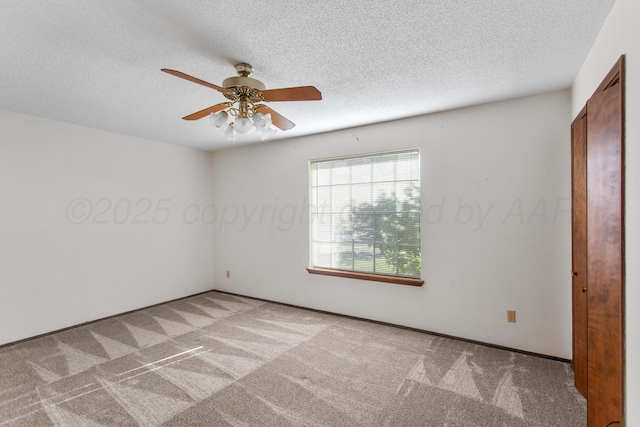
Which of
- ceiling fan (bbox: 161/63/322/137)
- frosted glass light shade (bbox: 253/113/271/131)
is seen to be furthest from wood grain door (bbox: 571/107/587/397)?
frosted glass light shade (bbox: 253/113/271/131)

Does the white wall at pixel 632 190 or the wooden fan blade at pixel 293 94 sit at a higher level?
the wooden fan blade at pixel 293 94

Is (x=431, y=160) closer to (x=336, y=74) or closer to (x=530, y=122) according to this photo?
(x=530, y=122)

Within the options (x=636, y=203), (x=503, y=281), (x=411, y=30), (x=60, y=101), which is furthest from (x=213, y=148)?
(x=636, y=203)

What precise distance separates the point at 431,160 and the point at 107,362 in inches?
149

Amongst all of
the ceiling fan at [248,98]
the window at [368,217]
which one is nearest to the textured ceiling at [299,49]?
the ceiling fan at [248,98]

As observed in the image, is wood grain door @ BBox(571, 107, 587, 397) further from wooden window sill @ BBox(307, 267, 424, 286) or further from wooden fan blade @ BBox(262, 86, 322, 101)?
wooden fan blade @ BBox(262, 86, 322, 101)

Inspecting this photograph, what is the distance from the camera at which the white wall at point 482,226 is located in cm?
286

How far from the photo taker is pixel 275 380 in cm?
254

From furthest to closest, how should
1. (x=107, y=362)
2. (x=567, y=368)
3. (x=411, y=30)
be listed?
(x=107, y=362), (x=567, y=368), (x=411, y=30)

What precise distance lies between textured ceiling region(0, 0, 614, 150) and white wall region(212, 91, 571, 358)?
324mm

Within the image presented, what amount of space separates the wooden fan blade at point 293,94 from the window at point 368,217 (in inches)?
77.3

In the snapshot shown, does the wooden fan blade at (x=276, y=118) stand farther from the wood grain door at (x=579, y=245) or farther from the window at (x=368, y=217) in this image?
the wood grain door at (x=579, y=245)

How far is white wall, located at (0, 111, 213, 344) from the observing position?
11.0 feet

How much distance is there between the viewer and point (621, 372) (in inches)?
56.4
